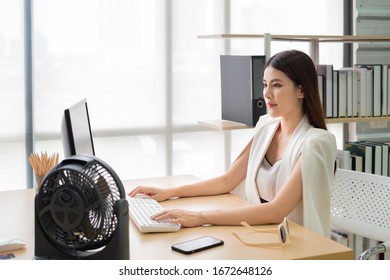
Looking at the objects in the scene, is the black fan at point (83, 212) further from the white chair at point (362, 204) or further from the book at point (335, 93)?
the book at point (335, 93)

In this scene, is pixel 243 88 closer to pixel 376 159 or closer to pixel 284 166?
pixel 284 166

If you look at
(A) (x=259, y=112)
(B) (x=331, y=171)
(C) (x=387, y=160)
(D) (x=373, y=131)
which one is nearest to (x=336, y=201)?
(B) (x=331, y=171)

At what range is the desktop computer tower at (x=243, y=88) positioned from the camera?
2975 mm

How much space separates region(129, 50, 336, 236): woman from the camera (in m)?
2.07

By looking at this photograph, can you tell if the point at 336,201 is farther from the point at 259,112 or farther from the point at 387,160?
the point at 387,160

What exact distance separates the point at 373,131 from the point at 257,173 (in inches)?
70.4

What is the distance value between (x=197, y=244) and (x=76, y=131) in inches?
22.8

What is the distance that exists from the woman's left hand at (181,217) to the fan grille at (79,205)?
0.46m

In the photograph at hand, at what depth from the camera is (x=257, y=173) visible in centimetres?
245

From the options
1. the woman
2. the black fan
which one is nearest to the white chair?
the woman

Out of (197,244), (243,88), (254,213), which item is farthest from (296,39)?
(197,244)

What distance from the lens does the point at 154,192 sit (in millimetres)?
2352

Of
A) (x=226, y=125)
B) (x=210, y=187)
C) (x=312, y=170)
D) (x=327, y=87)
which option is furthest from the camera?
(x=327, y=87)

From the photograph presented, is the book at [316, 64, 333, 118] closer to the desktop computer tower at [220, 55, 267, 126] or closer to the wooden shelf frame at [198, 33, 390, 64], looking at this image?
the wooden shelf frame at [198, 33, 390, 64]
